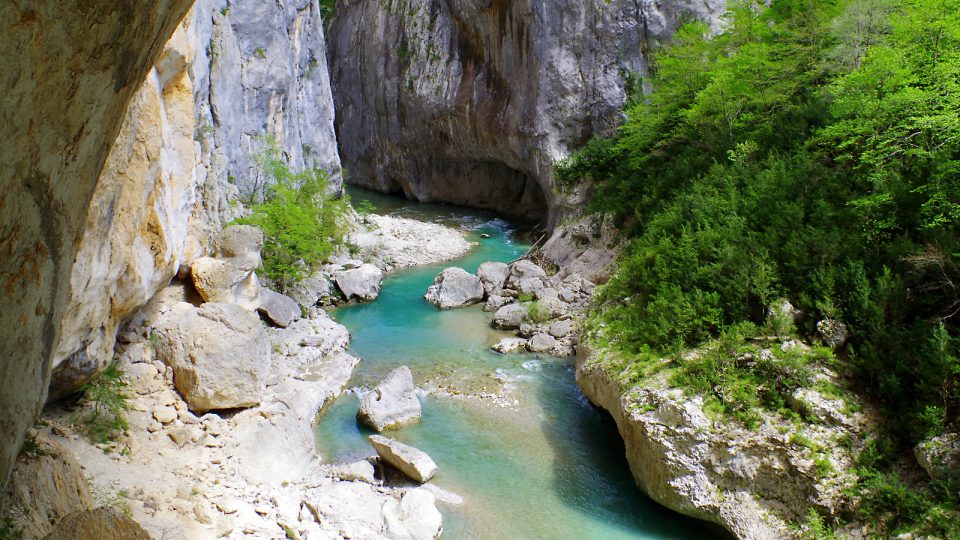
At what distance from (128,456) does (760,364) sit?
9739mm

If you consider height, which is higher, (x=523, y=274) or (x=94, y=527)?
(x=523, y=274)

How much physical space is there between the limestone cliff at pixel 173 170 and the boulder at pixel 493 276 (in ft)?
27.2

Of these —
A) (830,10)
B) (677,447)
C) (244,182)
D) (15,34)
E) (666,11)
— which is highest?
(666,11)

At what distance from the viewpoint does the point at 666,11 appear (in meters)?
24.0

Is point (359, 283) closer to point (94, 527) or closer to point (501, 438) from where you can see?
point (501, 438)

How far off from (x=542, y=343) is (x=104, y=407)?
10.5 meters

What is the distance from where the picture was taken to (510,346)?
1669 cm

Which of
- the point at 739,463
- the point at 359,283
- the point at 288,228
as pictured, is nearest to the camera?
the point at 739,463

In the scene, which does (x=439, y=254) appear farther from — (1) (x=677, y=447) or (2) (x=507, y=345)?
(1) (x=677, y=447)

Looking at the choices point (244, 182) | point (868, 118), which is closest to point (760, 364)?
point (868, 118)

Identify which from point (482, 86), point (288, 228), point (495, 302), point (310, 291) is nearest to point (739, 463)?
point (495, 302)

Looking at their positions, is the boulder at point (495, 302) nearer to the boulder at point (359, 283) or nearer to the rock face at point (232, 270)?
the boulder at point (359, 283)

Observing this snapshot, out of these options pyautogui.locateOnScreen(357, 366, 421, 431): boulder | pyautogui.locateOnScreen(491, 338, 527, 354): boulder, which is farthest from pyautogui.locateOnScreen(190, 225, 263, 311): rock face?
pyautogui.locateOnScreen(491, 338, 527, 354): boulder

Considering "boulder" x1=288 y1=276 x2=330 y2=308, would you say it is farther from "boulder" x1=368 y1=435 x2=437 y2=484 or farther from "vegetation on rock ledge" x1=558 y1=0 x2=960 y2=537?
"vegetation on rock ledge" x1=558 y1=0 x2=960 y2=537
